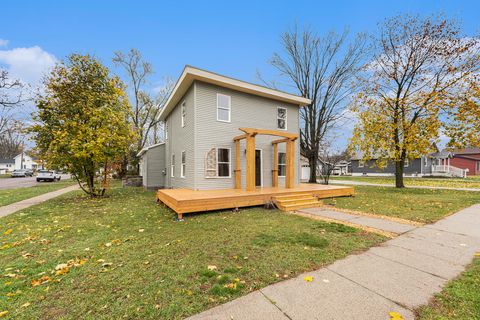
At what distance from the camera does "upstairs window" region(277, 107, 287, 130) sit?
11805mm

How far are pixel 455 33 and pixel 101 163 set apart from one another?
20.8 meters

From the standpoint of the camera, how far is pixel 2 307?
2.34 metres

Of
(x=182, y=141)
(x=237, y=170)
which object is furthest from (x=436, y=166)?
(x=182, y=141)

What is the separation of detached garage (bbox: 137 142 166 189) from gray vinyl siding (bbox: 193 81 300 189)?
7056 mm

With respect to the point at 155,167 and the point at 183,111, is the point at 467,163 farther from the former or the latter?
the point at 155,167

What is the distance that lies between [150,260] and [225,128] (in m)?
7.27

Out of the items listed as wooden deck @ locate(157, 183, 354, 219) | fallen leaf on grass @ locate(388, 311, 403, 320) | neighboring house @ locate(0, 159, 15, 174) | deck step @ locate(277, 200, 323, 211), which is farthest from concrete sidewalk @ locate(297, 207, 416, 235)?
neighboring house @ locate(0, 159, 15, 174)

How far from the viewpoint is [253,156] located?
884cm

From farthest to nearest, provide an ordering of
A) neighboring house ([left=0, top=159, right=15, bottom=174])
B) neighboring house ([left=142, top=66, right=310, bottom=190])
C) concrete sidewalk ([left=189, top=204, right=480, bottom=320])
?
neighboring house ([left=0, top=159, right=15, bottom=174]) → neighboring house ([left=142, top=66, right=310, bottom=190]) → concrete sidewalk ([left=189, top=204, right=480, bottom=320])

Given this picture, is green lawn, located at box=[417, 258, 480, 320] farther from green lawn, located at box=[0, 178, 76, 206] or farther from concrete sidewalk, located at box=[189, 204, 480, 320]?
green lawn, located at box=[0, 178, 76, 206]

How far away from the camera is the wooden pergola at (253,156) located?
8.80m

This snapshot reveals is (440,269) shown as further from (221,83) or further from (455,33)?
(455,33)

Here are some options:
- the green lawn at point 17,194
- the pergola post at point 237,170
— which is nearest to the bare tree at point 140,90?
the green lawn at point 17,194

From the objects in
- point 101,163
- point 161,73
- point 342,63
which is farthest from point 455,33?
point 161,73
